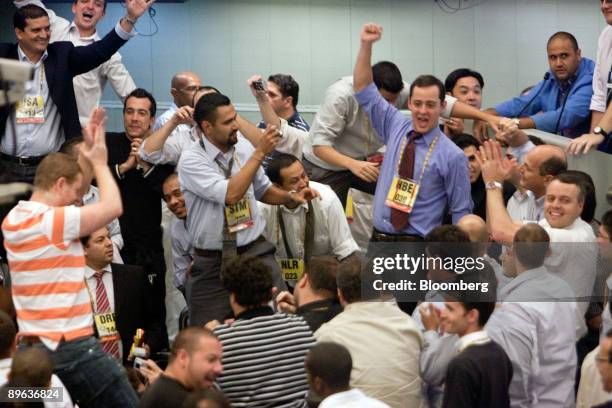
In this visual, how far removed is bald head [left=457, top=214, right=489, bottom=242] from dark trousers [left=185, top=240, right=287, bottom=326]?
3.63 ft

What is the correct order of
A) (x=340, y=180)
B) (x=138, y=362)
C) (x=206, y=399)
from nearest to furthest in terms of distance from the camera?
(x=206, y=399) < (x=138, y=362) < (x=340, y=180)

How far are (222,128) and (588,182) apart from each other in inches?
75.5

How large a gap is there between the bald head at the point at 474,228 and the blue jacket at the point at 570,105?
193cm

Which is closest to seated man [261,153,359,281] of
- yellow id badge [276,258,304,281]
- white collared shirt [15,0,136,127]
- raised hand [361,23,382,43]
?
yellow id badge [276,258,304,281]

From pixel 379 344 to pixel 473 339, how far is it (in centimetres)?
41

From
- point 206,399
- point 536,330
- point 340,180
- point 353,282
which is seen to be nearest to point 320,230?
point 340,180

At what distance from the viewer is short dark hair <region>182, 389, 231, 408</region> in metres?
3.75

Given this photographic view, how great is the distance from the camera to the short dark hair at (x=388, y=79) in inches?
262

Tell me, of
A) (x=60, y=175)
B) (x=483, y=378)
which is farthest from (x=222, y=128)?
(x=483, y=378)

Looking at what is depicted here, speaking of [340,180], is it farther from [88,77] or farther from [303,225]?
[88,77]

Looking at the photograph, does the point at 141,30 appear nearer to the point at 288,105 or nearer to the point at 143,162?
the point at 288,105

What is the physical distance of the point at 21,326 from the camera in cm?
446

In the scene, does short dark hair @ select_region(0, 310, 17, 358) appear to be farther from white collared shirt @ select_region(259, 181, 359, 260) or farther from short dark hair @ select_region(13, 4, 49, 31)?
short dark hair @ select_region(13, 4, 49, 31)

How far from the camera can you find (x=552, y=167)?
598cm
